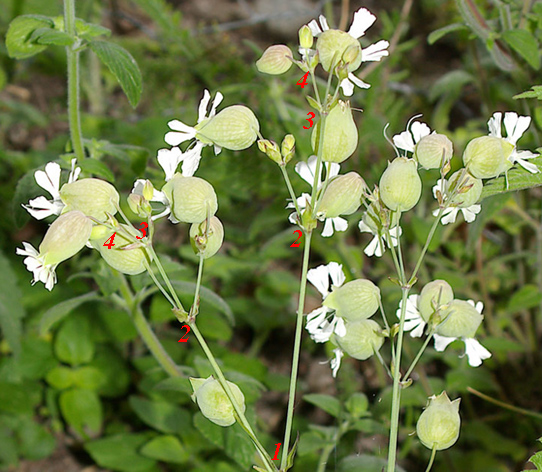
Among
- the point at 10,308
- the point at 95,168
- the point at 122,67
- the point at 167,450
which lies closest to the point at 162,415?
the point at 167,450

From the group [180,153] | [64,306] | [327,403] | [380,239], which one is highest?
[180,153]

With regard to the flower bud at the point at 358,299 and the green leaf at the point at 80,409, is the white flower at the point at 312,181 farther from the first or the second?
the green leaf at the point at 80,409

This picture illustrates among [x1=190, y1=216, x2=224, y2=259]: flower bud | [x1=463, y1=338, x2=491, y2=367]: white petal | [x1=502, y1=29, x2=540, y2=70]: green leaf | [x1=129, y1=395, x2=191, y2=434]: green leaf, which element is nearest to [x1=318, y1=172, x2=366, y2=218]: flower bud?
[x1=190, y1=216, x2=224, y2=259]: flower bud

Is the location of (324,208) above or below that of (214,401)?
above

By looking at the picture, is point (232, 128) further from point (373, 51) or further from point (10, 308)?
point (10, 308)

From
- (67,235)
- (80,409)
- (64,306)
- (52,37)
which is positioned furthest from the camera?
(80,409)

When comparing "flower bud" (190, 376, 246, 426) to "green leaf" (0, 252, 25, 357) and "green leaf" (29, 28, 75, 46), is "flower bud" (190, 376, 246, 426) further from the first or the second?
"green leaf" (0, 252, 25, 357)

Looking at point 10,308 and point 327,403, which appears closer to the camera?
point 327,403

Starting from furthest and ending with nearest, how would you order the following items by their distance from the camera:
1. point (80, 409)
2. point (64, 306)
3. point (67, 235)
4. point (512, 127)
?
1. point (80, 409)
2. point (64, 306)
3. point (512, 127)
4. point (67, 235)
